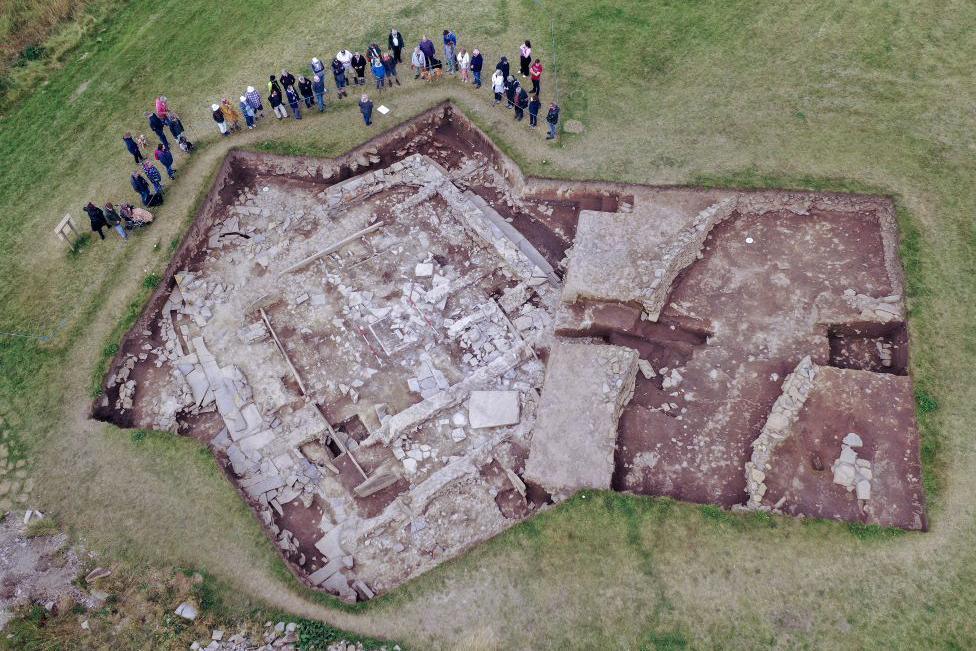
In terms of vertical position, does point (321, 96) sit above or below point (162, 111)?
below

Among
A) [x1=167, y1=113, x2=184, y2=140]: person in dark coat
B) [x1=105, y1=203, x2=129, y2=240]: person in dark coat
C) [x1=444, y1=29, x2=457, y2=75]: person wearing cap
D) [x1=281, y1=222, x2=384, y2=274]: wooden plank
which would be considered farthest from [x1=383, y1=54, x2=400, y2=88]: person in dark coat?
[x1=105, y1=203, x2=129, y2=240]: person in dark coat

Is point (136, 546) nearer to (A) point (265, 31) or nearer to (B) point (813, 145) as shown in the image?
(A) point (265, 31)

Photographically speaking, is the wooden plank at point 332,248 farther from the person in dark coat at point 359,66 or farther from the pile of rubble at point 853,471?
the pile of rubble at point 853,471

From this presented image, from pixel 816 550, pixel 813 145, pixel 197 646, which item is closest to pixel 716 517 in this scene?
pixel 816 550

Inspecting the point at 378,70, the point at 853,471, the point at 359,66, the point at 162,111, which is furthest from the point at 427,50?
the point at 853,471

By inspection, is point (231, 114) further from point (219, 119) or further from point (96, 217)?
point (96, 217)

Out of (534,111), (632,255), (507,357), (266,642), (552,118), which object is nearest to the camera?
(266,642)

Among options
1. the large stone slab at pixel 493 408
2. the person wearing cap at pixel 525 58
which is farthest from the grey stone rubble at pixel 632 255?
the person wearing cap at pixel 525 58

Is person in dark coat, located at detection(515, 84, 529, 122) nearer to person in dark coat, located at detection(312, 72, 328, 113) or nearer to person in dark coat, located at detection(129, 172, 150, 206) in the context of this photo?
person in dark coat, located at detection(312, 72, 328, 113)
